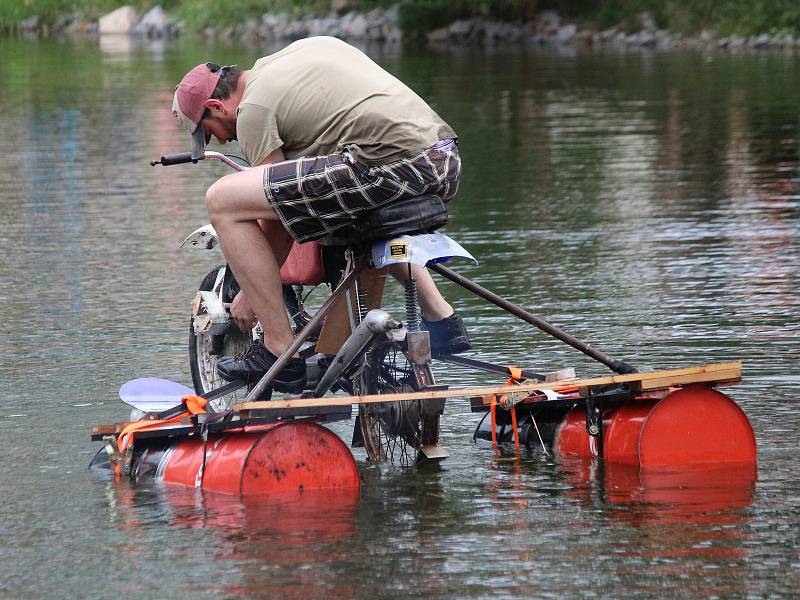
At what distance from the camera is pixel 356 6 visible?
201 feet

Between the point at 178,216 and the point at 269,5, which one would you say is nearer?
the point at 178,216

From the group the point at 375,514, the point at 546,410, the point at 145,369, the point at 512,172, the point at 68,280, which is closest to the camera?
the point at 375,514

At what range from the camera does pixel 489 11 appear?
56.2 metres

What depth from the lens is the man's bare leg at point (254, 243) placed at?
5.91 meters

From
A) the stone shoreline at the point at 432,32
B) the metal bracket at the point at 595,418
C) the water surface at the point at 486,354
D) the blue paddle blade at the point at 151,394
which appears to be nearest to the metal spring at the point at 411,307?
the water surface at the point at 486,354

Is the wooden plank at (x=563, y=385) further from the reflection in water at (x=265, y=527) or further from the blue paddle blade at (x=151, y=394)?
the blue paddle blade at (x=151, y=394)

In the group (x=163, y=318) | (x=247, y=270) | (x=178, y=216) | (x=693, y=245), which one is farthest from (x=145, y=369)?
(x=178, y=216)

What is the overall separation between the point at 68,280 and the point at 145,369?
10.1ft

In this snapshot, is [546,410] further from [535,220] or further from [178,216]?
[178,216]

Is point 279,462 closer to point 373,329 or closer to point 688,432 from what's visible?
point 373,329

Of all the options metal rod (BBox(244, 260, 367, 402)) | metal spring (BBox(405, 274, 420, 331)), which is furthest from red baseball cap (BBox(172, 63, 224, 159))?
metal spring (BBox(405, 274, 420, 331))

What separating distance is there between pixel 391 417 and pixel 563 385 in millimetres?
714

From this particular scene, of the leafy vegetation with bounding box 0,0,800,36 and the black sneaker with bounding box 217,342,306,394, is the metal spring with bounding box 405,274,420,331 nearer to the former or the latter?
the black sneaker with bounding box 217,342,306,394

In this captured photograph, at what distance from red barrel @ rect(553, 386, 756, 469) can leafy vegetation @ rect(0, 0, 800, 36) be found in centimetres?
3746
